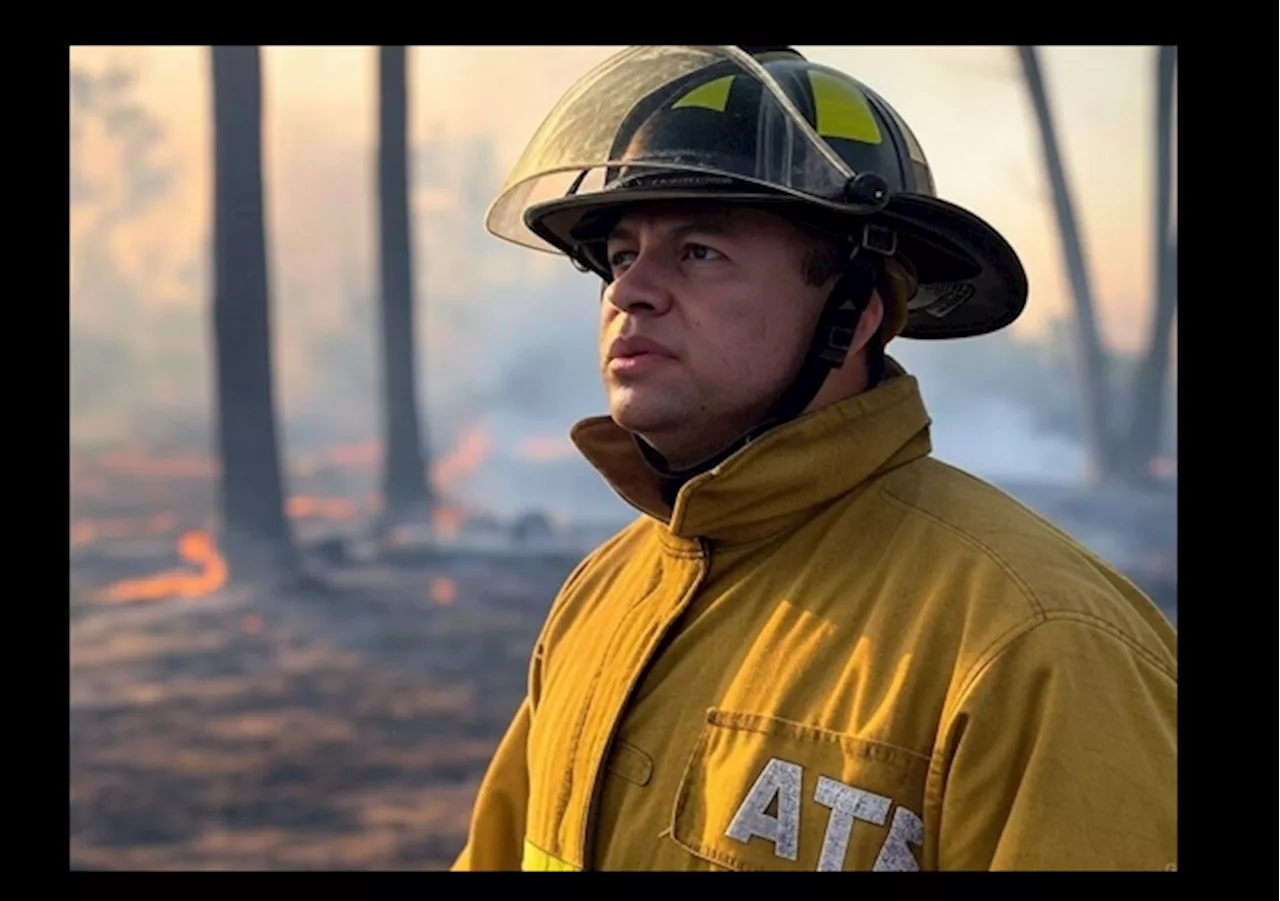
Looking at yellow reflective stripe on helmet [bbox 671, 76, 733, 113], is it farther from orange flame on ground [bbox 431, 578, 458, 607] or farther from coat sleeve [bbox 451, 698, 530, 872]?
orange flame on ground [bbox 431, 578, 458, 607]

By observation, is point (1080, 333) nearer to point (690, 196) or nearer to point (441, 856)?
point (441, 856)

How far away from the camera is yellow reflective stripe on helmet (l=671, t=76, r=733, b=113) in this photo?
183 cm

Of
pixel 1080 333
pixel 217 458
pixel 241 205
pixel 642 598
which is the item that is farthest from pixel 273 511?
pixel 642 598

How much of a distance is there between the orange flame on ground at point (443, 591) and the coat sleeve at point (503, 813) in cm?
396

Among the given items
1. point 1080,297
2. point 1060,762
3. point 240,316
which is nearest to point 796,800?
point 1060,762

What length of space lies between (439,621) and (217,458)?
4.09 feet

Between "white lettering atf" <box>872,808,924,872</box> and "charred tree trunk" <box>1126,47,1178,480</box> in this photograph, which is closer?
"white lettering atf" <box>872,808,924,872</box>

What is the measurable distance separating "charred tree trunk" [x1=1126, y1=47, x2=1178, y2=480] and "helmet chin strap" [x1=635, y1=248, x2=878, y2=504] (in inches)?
189

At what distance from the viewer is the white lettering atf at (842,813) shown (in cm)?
146

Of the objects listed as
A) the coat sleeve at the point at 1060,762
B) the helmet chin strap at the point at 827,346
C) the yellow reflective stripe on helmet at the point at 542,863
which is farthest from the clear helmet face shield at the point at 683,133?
the yellow reflective stripe on helmet at the point at 542,863

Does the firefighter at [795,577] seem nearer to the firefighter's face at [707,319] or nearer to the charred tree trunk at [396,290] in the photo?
the firefighter's face at [707,319]

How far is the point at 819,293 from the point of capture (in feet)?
6.07

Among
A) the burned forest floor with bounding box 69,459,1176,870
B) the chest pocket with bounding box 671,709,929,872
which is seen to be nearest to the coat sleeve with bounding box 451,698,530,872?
the chest pocket with bounding box 671,709,929,872

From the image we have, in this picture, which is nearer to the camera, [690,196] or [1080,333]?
[690,196]
